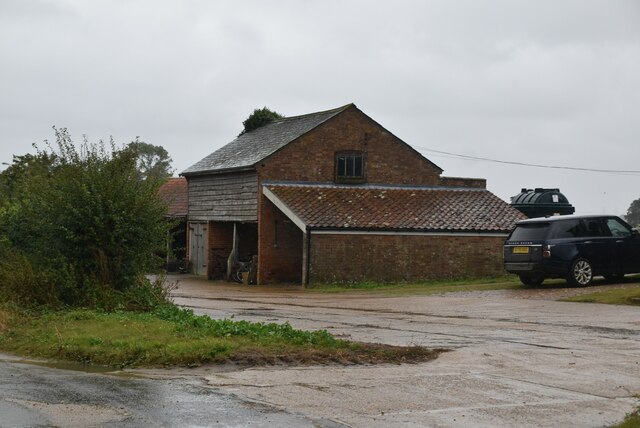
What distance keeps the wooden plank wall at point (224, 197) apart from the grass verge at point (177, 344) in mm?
21029

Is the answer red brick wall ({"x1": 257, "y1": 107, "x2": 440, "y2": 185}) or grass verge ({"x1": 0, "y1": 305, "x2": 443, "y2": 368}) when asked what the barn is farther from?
grass verge ({"x1": 0, "y1": 305, "x2": 443, "y2": 368})

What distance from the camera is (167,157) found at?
107375 mm

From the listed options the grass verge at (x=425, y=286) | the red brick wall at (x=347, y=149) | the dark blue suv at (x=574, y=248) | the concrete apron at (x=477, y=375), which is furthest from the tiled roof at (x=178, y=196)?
the concrete apron at (x=477, y=375)

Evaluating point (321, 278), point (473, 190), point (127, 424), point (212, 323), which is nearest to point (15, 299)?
point (212, 323)

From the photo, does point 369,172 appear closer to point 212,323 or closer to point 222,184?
point 222,184

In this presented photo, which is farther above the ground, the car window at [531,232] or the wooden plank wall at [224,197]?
the wooden plank wall at [224,197]

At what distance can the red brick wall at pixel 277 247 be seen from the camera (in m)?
36.9

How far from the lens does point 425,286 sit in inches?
1294

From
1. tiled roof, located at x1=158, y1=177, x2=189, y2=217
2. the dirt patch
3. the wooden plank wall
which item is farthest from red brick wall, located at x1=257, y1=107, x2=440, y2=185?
the dirt patch

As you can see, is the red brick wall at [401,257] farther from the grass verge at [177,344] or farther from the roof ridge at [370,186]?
the grass verge at [177,344]

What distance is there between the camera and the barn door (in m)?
43.4

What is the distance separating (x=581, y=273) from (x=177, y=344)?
51.9ft

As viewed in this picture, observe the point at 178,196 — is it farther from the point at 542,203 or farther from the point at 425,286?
the point at 425,286

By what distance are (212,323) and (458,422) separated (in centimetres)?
721
